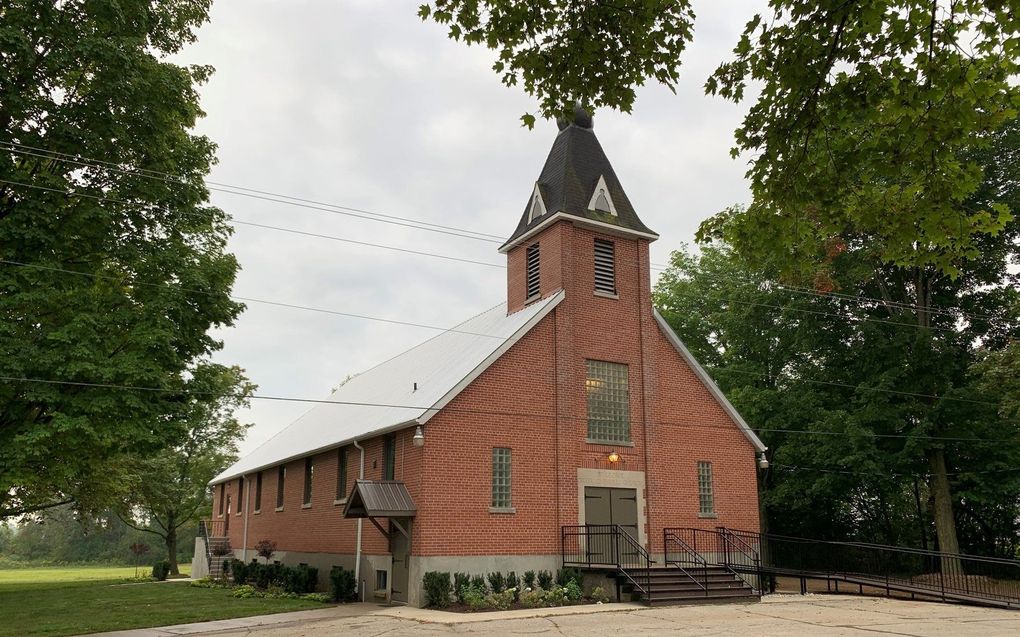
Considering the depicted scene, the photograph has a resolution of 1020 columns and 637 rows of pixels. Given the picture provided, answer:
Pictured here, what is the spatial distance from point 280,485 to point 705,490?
52.6ft

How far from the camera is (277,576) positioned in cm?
2661

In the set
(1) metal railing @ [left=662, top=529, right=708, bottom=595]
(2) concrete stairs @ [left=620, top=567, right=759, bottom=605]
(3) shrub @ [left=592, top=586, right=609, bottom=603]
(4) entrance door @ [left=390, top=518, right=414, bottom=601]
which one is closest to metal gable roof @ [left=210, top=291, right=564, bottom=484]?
(4) entrance door @ [left=390, top=518, right=414, bottom=601]

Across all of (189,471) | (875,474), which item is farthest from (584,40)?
(189,471)

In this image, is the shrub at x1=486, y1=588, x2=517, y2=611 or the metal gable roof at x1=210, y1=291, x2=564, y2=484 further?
the metal gable roof at x1=210, y1=291, x2=564, y2=484

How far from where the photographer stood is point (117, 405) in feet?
51.8

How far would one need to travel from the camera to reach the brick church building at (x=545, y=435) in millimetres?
20188

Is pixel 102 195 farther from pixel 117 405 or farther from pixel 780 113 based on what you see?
pixel 780 113

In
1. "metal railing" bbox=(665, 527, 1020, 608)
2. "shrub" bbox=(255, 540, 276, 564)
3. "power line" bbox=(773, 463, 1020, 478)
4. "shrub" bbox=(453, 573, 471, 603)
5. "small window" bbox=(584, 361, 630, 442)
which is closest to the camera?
"shrub" bbox=(453, 573, 471, 603)

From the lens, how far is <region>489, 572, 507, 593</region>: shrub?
19609 millimetres

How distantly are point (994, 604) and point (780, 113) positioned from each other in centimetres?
1587

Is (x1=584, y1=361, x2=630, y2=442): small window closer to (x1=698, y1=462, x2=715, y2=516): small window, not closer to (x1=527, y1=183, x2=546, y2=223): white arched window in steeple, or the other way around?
(x1=698, y1=462, x2=715, y2=516): small window

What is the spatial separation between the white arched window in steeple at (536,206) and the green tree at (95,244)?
32.4 ft

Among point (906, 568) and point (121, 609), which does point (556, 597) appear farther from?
point (906, 568)

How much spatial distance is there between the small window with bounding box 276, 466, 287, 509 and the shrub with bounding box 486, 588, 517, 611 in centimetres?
1375
